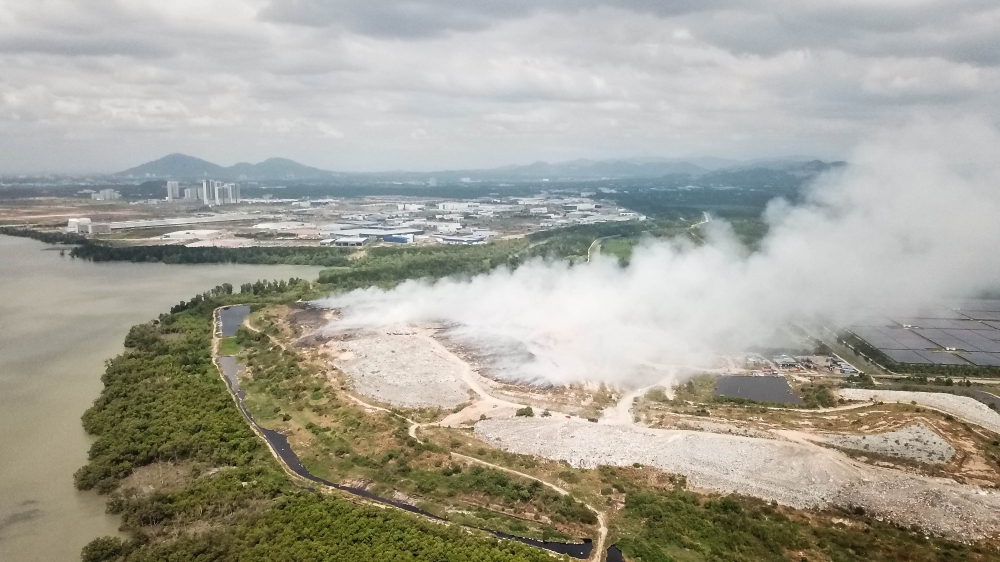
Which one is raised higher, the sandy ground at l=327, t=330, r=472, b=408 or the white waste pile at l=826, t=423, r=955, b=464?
the sandy ground at l=327, t=330, r=472, b=408

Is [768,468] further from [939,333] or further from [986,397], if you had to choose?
[939,333]

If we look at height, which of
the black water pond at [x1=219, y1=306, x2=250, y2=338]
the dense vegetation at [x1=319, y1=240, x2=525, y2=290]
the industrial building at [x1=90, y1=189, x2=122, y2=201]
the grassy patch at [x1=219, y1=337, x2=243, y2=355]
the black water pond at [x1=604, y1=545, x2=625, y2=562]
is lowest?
the black water pond at [x1=604, y1=545, x2=625, y2=562]

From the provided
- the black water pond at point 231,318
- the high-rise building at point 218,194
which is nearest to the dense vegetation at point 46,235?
the black water pond at point 231,318

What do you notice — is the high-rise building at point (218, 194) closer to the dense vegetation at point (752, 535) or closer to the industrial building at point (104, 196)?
the industrial building at point (104, 196)

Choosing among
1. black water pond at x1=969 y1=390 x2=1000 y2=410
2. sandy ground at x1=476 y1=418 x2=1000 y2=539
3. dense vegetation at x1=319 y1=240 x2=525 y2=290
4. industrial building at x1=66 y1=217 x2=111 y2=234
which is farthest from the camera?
industrial building at x1=66 y1=217 x2=111 y2=234

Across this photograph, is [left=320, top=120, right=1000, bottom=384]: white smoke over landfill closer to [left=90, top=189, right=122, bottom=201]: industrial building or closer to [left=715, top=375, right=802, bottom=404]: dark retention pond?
[left=715, top=375, right=802, bottom=404]: dark retention pond

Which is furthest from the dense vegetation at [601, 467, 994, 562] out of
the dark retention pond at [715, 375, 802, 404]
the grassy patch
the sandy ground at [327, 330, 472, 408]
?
the grassy patch

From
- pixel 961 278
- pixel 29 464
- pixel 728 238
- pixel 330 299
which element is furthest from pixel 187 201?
pixel 961 278

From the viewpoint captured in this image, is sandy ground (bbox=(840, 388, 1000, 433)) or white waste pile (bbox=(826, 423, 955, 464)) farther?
sandy ground (bbox=(840, 388, 1000, 433))
